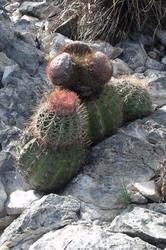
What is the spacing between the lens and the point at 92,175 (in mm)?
3086

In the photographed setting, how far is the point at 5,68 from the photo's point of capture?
4348 mm

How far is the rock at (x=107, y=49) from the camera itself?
17.4 feet

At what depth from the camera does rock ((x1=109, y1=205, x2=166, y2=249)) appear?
6.96 ft

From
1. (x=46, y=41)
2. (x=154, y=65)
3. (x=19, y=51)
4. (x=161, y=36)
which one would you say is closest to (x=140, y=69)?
(x=154, y=65)

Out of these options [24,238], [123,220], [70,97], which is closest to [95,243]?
Result: [123,220]

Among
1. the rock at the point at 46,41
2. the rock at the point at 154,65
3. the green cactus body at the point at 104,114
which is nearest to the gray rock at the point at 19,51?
the rock at the point at 46,41

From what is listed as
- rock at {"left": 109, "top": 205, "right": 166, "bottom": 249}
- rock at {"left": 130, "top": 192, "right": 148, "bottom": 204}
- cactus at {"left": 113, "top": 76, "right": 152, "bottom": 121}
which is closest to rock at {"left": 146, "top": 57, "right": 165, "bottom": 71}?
cactus at {"left": 113, "top": 76, "right": 152, "bottom": 121}

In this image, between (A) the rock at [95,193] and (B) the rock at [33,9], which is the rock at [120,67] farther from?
(B) the rock at [33,9]

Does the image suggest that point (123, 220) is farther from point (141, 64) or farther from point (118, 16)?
point (118, 16)

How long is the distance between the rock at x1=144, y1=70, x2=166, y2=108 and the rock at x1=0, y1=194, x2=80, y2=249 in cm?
226

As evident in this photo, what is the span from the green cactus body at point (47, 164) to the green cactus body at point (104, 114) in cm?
40

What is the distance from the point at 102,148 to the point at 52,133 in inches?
31.2

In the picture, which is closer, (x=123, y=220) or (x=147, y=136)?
(x=123, y=220)

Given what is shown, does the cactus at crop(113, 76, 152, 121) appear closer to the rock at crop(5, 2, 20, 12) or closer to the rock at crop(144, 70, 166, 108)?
the rock at crop(144, 70, 166, 108)
